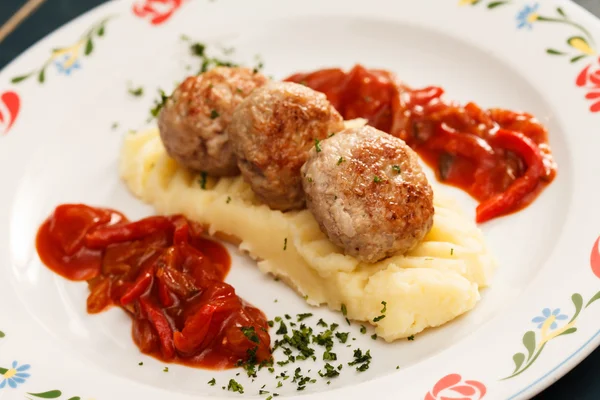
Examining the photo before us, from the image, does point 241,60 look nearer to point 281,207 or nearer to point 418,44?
point 418,44

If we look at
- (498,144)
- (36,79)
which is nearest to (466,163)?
(498,144)

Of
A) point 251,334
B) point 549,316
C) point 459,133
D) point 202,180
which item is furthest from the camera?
point 459,133

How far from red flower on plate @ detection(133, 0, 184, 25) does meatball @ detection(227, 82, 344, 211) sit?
3326 mm

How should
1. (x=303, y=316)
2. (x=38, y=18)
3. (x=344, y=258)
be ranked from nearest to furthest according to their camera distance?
(x=344, y=258)
(x=303, y=316)
(x=38, y=18)

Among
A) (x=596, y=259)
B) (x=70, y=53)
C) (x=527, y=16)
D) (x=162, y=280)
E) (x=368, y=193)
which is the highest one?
(x=527, y=16)

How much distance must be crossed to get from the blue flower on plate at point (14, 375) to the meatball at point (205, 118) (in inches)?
87.7

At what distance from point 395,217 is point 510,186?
179cm

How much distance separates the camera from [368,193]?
524cm

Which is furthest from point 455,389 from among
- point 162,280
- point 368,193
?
point 162,280

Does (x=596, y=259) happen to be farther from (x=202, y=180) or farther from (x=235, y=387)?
(x=202, y=180)

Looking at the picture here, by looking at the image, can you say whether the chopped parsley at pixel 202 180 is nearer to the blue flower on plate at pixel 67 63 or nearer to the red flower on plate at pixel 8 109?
the red flower on plate at pixel 8 109

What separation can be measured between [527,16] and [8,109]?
18.9ft

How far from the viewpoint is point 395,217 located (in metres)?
5.21

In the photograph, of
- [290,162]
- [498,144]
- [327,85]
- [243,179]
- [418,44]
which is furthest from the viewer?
[418,44]
